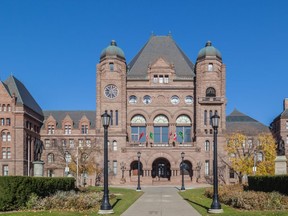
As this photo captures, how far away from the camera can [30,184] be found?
2828 cm

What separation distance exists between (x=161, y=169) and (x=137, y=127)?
8.75 meters

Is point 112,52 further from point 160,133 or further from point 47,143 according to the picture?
point 47,143

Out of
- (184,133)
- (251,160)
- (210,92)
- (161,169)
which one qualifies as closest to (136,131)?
(161,169)

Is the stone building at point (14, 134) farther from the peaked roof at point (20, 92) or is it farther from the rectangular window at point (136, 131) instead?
the rectangular window at point (136, 131)

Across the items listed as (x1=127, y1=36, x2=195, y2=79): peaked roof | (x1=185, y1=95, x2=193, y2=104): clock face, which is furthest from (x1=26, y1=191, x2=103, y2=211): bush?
(x1=127, y1=36, x2=195, y2=79): peaked roof

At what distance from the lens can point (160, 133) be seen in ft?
282

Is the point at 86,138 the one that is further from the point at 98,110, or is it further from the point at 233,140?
the point at 233,140

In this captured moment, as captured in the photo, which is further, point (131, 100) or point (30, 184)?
point (131, 100)

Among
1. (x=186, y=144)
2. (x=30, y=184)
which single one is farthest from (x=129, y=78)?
(x=30, y=184)

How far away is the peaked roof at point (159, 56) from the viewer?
8681cm

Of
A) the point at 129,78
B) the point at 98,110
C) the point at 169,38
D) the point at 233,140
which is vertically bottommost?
the point at 233,140

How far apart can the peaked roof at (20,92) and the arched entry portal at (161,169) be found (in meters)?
25.6

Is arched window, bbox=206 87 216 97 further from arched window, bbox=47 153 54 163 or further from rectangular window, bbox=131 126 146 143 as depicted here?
arched window, bbox=47 153 54 163

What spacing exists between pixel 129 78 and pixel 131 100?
13.2ft
